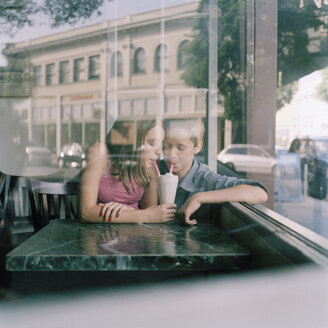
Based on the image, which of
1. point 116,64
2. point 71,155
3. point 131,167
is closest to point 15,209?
point 71,155

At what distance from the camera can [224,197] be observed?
183cm

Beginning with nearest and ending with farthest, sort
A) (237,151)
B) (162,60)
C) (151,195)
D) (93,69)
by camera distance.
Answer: (151,195)
(237,151)
(162,60)
(93,69)

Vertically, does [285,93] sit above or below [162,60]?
below

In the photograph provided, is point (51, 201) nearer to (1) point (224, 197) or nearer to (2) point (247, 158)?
(1) point (224, 197)

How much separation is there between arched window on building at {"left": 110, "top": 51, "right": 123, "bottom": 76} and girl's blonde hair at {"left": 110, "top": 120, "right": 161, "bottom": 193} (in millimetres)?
2286

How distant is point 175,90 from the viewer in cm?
297

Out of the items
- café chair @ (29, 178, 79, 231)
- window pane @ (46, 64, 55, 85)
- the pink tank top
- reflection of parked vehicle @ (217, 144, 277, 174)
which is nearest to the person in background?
the pink tank top

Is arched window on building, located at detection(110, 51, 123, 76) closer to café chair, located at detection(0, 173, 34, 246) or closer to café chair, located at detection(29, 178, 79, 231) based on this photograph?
café chair, located at detection(0, 173, 34, 246)

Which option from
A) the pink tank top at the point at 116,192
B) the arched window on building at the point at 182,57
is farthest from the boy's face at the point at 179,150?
the arched window on building at the point at 182,57

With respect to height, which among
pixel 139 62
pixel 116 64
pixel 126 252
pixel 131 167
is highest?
pixel 116 64

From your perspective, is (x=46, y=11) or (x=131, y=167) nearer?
(x=131, y=167)

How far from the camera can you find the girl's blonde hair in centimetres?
195

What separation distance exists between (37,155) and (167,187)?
99.8 inches

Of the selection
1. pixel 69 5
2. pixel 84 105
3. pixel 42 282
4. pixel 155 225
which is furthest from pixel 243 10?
pixel 84 105
